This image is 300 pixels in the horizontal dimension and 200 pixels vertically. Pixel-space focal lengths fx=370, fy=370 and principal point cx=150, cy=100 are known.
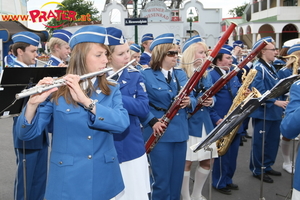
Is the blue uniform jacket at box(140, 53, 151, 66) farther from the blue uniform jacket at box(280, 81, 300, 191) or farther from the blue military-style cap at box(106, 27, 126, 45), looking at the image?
the blue uniform jacket at box(280, 81, 300, 191)

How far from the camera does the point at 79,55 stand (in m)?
2.47

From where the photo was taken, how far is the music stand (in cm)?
304

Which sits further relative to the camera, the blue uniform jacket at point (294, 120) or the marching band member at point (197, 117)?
the marching band member at point (197, 117)

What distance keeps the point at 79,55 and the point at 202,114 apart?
2.43 metres

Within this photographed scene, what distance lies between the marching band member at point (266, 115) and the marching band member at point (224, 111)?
59 cm

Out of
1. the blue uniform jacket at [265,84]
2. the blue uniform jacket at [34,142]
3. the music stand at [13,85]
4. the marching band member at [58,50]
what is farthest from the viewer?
the blue uniform jacket at [265,84]

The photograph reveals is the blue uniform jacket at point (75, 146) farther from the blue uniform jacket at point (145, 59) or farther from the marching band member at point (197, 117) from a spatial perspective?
the blue uniform jacket at point (145, 59)

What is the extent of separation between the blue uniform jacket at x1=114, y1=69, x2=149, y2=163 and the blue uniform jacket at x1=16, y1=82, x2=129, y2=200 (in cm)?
73

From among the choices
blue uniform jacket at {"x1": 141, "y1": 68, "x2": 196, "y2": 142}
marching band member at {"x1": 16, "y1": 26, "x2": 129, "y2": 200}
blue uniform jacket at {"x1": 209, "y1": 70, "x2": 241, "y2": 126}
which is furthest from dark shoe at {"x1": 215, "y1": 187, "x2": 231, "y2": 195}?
marching band member at {"x1": 16, "y1": 26, "x2": 129, "y2": 200}

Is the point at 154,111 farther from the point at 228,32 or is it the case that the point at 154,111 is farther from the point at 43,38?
the point at 43,38

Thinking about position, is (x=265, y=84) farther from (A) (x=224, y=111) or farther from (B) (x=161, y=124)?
(B) (x=161, y=124)

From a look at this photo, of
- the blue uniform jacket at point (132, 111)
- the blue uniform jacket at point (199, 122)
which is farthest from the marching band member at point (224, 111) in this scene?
the blue uniform jacket at point (132, 111)

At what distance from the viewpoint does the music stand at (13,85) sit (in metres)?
3.04

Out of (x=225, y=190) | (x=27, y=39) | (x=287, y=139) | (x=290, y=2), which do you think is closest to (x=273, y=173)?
(x=287, y=139)
